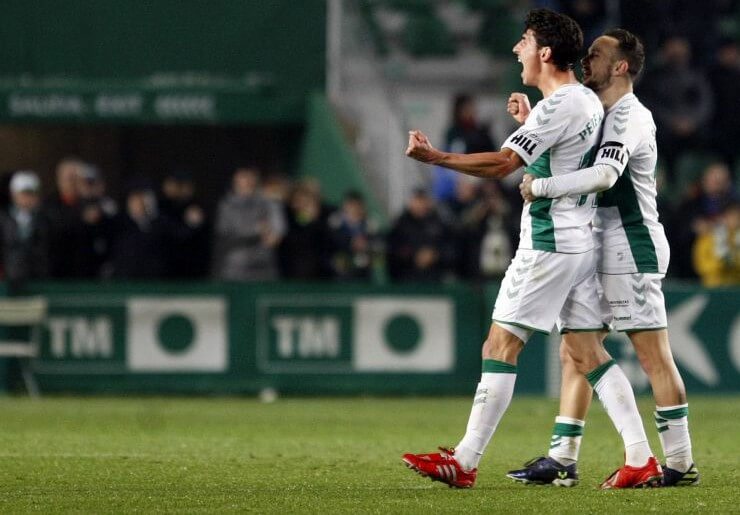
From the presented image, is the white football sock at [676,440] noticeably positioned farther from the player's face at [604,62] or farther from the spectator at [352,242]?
the spectator at [352,242]

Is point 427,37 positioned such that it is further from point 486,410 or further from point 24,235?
point 486,410

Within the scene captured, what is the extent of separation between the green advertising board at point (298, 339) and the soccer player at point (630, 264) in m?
7.76

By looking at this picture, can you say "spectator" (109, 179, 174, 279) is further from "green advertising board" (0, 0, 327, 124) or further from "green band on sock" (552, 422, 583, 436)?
"green band on sock" (552, 422, 583, 436)

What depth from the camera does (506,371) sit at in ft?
25.2

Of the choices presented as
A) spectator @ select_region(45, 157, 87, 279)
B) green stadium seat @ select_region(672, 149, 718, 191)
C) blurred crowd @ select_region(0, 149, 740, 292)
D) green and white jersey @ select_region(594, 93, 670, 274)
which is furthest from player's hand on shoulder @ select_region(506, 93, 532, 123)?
green stadium seat @ select_region(672, 149, 718, 191)

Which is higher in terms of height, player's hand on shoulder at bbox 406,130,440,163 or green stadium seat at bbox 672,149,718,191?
player's hand on shoulder at bbox 406,130,440,163

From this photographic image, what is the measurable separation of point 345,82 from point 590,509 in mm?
14191

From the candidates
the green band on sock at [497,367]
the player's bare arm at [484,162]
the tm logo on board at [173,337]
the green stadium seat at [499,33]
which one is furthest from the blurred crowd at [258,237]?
the player's bare arm at [484,162]

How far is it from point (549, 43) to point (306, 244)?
937 cm

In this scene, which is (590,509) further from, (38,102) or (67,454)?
(38,102)

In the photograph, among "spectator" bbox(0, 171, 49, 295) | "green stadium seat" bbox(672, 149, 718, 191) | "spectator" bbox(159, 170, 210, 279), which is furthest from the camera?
"green stadium seat" bbox(672, 149, 718, 191)

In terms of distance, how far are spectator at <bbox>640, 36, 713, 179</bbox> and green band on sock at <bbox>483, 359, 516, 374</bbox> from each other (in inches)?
494

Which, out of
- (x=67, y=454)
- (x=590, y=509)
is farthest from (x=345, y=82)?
(x=590, y=509)

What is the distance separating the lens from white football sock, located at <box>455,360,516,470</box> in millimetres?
7645
